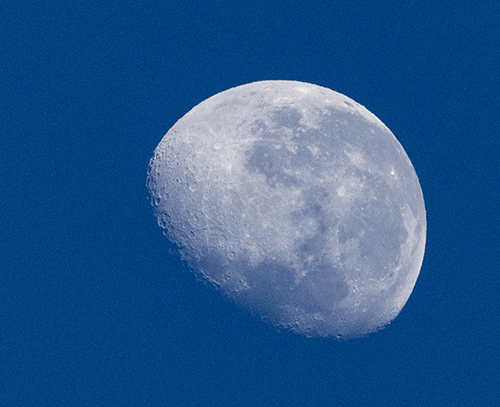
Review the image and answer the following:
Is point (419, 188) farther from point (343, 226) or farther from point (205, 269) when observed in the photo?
point (205, 269)

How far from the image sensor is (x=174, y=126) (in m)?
8.28

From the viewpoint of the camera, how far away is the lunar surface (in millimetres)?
7004

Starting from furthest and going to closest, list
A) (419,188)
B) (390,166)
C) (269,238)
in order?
(419,188)
(390,166)
(269,238)

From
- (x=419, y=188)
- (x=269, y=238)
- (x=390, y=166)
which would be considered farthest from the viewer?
(x=419, y=188)

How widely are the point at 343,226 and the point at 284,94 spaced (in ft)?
7.56

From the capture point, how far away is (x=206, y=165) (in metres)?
7.29

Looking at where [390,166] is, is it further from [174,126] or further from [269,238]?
[174,126]

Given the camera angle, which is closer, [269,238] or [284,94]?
[269,238]

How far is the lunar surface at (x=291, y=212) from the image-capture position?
7.00 metres

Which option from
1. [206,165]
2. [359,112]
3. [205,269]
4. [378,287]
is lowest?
[205,269]

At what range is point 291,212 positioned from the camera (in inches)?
275

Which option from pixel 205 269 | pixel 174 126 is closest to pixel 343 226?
pixel 205 269

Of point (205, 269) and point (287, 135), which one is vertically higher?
point (287, 135)

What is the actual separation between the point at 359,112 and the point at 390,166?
1059 mm
